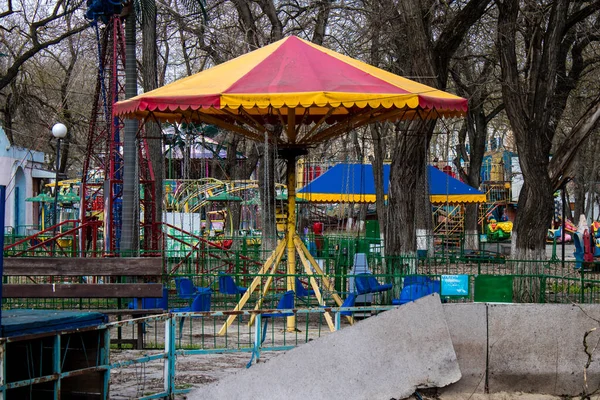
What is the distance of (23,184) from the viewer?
47500 millimetres

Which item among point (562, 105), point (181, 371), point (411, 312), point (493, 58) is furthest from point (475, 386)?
point (493, 58)

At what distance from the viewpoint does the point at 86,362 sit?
7840mm

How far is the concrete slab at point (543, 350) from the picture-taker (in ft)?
32.6

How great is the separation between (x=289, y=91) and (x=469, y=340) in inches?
177

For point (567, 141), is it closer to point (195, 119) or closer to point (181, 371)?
point (195, 119)

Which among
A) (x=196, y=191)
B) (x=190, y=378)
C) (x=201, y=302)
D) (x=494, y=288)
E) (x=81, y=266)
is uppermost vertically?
(x=196, y=191)

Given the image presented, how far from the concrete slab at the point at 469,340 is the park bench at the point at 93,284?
3.72 meters

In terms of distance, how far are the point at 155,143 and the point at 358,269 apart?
8.98 metres

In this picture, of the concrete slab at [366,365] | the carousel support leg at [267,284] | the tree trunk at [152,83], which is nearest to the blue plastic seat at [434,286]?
the carousel support leg at [267,284]

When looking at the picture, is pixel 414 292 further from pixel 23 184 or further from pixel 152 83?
pixel 23 184

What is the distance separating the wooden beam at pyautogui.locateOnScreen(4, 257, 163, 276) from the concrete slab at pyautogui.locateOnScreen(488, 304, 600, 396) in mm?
4768

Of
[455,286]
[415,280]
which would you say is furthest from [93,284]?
[455,286]

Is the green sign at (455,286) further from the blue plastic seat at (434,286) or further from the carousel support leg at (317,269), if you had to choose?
the carousel support leg at (317,269)

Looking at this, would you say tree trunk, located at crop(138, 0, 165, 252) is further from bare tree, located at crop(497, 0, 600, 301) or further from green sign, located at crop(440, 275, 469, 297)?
green sign, located at crop(440, 275, 469, 297)
